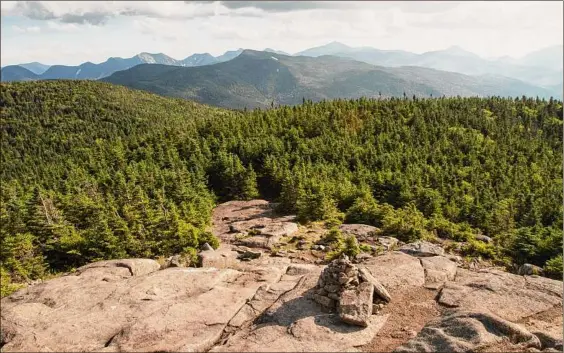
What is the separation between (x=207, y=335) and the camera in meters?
18.9

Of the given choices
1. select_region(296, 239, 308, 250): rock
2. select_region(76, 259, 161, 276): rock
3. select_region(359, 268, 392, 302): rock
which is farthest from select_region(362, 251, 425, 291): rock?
select_region(76, 259, 161, 276): rock

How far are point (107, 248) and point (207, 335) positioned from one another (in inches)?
906

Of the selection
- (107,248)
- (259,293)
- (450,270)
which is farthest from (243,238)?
(450,270)

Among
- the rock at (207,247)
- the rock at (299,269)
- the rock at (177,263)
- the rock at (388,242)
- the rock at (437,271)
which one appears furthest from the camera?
the rock at (388,242)

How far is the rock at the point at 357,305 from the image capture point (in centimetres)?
1891

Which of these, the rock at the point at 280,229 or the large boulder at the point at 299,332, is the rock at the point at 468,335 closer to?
the large boulder at the point at 299,332

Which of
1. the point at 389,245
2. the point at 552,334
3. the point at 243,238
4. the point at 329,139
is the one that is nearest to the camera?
the point at 552,334

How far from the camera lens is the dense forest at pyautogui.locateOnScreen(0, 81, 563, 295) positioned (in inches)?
1575

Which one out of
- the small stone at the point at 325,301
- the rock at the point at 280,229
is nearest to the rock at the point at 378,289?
the small stone at the point at 325,301

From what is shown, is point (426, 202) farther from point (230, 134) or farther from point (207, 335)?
point (230, 134)

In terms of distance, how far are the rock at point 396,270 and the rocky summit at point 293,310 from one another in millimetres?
68

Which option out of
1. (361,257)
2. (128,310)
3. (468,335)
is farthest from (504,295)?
(128,310)

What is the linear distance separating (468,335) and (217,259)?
19.2 metres

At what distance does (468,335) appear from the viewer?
682 inches
